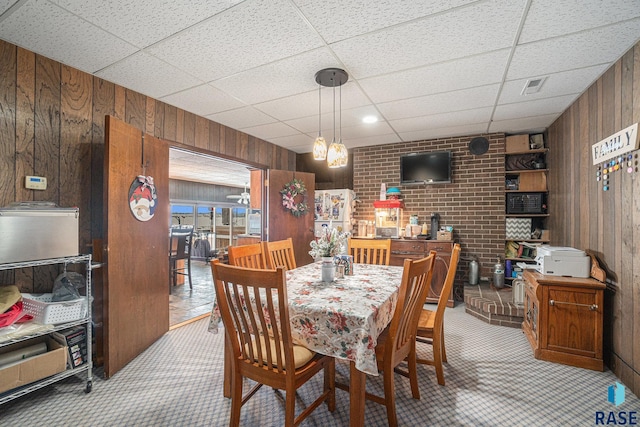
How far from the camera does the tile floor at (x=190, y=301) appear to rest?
370 cm

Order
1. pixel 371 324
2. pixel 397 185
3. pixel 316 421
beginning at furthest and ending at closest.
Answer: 1. pixel 397 185
2. pixel 316 421
3. pixel 371 324

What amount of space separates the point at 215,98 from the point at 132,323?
227 centimetres

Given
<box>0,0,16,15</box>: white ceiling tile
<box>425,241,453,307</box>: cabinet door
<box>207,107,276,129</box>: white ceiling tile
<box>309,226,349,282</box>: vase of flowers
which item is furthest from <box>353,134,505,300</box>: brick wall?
<box>0,0,16,15</box>: white ceiling tile

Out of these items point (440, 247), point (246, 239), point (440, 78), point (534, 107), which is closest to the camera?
point (440, 78)

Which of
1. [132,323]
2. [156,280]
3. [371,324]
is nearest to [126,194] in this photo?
[156,280]

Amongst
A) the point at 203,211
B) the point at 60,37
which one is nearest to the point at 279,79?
the point at 60,37

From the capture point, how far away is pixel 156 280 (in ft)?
9.50

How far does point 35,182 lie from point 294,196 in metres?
3.07

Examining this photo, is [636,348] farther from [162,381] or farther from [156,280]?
[156,280]

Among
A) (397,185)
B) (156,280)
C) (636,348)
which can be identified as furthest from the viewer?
(397,185)

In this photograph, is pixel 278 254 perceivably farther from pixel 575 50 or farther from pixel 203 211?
pixel 203 211

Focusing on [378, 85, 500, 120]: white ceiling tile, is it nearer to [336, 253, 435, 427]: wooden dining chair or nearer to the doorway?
[336, 253, 435, 427]: wooden dining chair

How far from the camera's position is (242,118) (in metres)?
3.62

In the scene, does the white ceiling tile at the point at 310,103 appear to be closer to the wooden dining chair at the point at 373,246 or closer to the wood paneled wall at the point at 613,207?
the wooden dining chair at the point at 373,246
